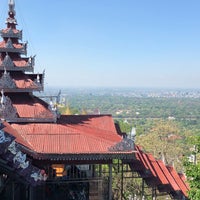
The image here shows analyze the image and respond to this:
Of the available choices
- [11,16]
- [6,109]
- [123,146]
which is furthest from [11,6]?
[123,146]

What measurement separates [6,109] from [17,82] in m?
1.87

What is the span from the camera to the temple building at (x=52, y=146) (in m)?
15.2

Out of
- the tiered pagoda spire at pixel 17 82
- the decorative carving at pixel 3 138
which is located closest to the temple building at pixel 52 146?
the tiered pagoda spire at pixel 17 82

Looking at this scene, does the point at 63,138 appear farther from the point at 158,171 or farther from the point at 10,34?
the point at 10,34

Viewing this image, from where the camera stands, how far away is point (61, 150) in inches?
603

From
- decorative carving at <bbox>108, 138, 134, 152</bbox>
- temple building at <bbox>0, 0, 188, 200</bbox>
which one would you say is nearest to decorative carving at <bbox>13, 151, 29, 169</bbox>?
temple building at <bbox>0, 0, 188, 200</bbox>

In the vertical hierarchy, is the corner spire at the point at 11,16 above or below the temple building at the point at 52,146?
above

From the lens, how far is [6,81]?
17.8m

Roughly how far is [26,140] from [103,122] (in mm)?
5727

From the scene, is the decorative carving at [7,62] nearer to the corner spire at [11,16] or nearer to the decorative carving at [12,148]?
the corner spire at [11,16]

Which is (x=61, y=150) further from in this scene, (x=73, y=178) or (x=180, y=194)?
(x=180, y=194)

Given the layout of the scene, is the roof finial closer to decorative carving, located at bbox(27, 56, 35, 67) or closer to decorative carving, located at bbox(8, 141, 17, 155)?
decorative carving, located at bbox(27, 56, 35, 67)

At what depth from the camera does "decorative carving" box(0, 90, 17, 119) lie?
663 inches

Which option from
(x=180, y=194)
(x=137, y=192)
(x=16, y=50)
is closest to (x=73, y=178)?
(x=180, y=194)
